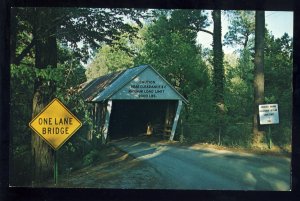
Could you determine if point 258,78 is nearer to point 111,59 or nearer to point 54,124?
point 111,59

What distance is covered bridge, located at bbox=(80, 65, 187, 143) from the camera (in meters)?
9.62

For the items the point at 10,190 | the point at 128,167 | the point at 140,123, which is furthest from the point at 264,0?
the point at 10,190

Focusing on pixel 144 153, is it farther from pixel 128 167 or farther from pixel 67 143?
pixel 67 143

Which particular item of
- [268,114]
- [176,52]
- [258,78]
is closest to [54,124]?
[176,52]

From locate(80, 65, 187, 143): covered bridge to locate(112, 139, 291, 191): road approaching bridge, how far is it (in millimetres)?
519

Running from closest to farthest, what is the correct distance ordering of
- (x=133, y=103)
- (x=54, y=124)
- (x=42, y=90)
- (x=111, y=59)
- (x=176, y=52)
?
(x=54, y=124) < (x=42, y=90) < (x=133, y=103) < (x=111, y=59) < (x=176, y=52)

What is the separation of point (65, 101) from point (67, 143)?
41.9 inches

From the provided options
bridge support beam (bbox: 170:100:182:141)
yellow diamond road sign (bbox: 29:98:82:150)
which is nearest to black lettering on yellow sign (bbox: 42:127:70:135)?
yellow diamond road sign (bbox: 29:98:82:150)

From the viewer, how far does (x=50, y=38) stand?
377 inches

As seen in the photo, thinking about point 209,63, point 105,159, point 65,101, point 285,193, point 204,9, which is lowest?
point 285,193

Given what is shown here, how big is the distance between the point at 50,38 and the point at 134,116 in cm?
285

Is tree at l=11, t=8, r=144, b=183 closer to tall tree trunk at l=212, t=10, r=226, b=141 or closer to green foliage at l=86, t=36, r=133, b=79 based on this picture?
green foliage at l=86, t=36, r=133, b=79

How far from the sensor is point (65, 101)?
30.8 feet

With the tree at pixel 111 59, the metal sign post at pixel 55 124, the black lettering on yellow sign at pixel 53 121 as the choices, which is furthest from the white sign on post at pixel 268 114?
the black lettering on yellow sign at pixel 53 121
